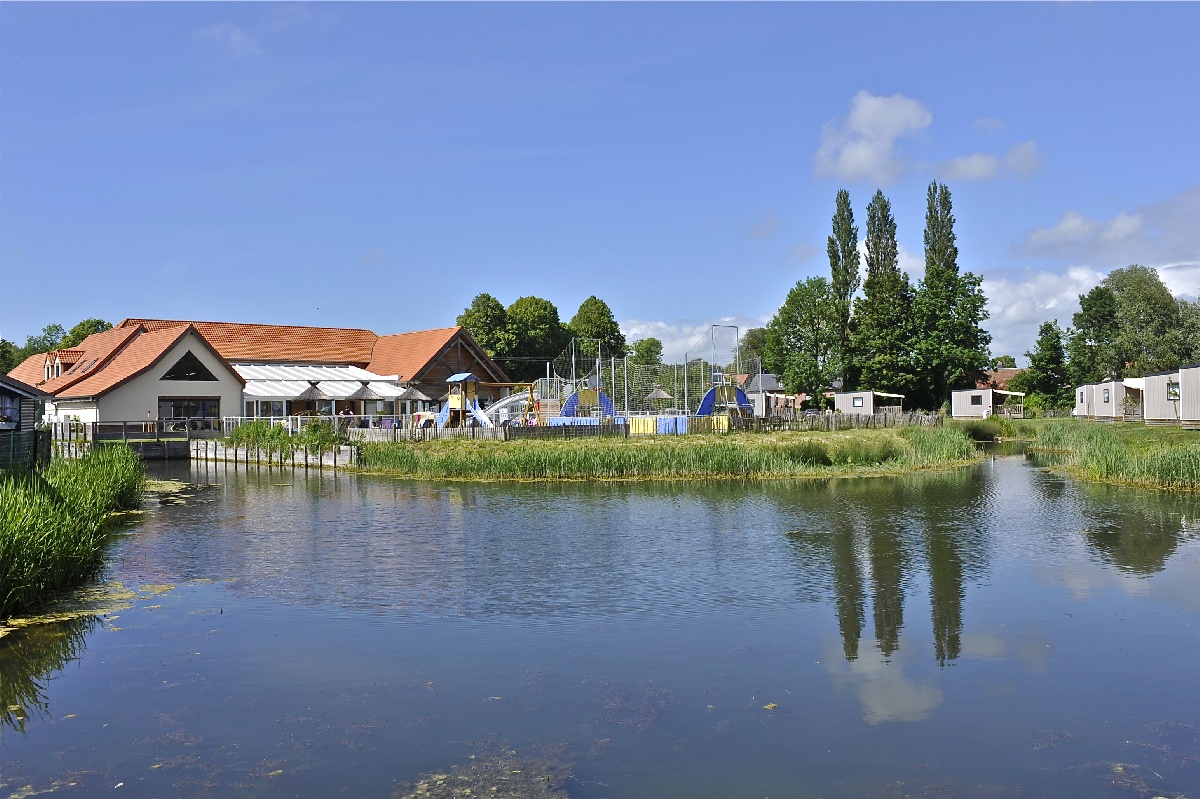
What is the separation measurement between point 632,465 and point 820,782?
2380 cm

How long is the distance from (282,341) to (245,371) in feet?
18.1

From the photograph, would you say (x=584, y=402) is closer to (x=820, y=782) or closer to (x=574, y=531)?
(x=574, y=531)

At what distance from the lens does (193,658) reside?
38.0ft

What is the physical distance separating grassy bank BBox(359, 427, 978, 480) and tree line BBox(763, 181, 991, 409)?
73.1ft

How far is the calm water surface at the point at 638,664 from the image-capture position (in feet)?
27.5

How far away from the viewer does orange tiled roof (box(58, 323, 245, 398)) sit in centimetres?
5000

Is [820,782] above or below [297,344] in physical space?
below

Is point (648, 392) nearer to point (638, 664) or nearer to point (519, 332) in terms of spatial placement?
point (519, 332)

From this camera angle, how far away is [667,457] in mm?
31859

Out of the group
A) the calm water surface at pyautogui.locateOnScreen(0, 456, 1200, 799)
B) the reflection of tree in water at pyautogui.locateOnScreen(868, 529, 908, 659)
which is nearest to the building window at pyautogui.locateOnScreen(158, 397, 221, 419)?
the calm water surface at pyautogui.locateOnScreen(0, 456, 1200, 799)

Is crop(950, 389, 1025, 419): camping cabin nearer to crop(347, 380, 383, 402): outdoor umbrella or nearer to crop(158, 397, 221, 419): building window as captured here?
crop(347, 380, 383, 402): outdoor umbrella

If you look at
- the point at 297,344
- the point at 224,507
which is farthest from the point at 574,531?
the point at 297,344

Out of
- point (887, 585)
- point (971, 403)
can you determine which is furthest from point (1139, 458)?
point (971, 403)

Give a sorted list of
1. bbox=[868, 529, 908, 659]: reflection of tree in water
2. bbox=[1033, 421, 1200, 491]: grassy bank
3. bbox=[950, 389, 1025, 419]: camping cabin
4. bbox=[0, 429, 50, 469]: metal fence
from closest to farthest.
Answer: bbox=[868, 529, 908, 659]: reflection of tree in water
bbox=[0, 429, 50, 469]: metal fence
bbox=[1033, 421, 1200, 491]: grassy bank
bbox=[950, 389, 1025, 419]: camping cabin
